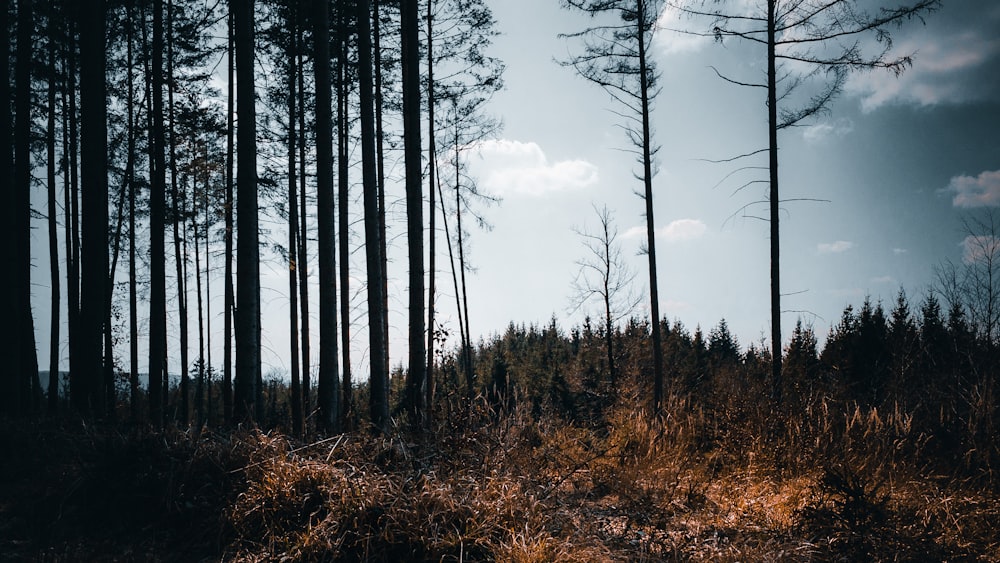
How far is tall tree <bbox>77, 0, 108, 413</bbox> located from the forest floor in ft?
6.07

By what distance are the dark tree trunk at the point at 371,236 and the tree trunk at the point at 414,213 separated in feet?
1.70

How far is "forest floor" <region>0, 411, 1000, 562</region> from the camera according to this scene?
329 centimetres

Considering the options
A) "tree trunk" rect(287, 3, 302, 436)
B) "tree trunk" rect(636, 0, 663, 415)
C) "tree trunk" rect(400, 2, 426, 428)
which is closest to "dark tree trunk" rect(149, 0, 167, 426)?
"tree trunk" rect(287, 3, 302, 436)

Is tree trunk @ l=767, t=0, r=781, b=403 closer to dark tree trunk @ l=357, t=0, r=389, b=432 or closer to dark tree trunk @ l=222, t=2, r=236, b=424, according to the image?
dark tree trunk @ l=357, t=0, r=389, b=432

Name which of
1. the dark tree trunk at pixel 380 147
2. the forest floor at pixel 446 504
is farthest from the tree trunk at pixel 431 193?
the forest floor at pixel 446 504

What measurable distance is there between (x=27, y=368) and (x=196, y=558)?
850cm

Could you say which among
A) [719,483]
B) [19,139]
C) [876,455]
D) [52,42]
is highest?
[52,42]

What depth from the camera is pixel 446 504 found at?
3430 mm

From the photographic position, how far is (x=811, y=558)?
10.6ft

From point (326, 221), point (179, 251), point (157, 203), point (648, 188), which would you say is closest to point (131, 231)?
point (179, 251)

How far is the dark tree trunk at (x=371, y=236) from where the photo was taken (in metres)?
7.98

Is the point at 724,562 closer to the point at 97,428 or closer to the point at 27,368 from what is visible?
the point at 97,428

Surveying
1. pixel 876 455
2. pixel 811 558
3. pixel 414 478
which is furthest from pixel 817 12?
pixel 414 478

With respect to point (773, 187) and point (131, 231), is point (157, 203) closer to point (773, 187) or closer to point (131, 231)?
point (131, 231)
